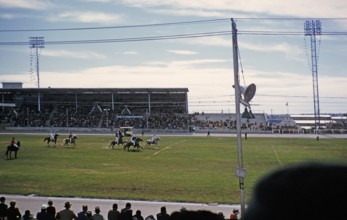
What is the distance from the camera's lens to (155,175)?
26266 millimetres

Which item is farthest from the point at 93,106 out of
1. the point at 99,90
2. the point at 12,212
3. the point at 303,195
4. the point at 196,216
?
the point at 303,195

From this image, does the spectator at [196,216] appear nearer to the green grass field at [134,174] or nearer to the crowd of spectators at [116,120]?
the green grass field at [134,174]

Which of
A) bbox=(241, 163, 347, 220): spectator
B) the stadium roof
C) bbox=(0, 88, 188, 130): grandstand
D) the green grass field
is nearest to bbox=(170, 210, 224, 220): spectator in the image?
bbox=(241, 163, 347, 220): spectator

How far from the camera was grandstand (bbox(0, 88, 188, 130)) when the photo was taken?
3531 inches

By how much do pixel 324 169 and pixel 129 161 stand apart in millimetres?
33011

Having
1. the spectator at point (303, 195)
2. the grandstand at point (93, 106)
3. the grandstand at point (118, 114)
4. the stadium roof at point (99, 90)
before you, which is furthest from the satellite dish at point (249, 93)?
Result: the stadium roof at point (99, 90)

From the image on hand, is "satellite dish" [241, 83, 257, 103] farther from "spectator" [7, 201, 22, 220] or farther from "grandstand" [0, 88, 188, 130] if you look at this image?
"grandstand" [0, 88, 188, 130]

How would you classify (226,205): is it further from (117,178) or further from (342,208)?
(342,208)

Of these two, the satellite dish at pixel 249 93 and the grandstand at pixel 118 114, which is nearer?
the satellite dish at pixel 249 93

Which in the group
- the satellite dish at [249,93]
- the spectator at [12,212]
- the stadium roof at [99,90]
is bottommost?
the spectator at [12,212]

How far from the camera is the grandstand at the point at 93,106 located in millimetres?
89688

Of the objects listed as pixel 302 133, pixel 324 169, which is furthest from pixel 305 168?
pixel 302 133

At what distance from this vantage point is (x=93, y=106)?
9162 centimetres

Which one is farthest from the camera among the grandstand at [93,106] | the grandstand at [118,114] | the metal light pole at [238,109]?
the grandstand at [93,106]
